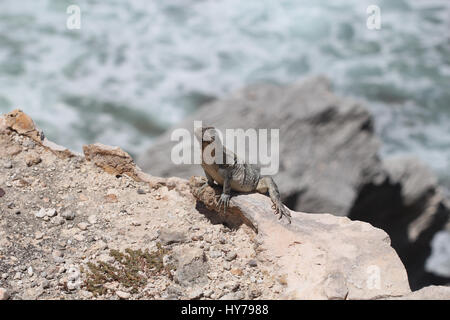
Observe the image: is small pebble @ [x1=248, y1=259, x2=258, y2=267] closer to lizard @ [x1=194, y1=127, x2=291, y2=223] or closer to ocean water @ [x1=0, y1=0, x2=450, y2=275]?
lizard @ [x1=194, y1=127, x2=291, y2=223]

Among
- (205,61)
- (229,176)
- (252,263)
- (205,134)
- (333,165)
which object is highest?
(205,61)

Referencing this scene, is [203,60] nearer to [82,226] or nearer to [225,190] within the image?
[225,190]

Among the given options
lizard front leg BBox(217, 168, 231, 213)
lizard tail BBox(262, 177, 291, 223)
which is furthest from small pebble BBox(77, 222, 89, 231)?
lizard tail BBox(262, 177, 291, 223)

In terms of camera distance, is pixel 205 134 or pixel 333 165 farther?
pixel 333 165

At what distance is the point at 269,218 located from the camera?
6.34m

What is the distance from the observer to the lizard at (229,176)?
21.2 ft

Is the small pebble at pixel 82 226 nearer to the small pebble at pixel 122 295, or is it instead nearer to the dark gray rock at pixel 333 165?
the small pebble at pixel 122 295

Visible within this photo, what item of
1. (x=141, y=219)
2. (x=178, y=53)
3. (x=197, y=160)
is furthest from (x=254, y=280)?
(x=178, y=53)

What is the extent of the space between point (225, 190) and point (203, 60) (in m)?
13.0

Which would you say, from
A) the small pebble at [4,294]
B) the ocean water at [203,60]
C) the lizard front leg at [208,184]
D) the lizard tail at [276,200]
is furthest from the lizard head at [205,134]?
the ocean water at [203,60]

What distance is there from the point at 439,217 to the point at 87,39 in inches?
488

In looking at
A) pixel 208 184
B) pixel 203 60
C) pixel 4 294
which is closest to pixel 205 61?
pixel 203 60

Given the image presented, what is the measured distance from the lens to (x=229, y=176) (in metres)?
6.74
